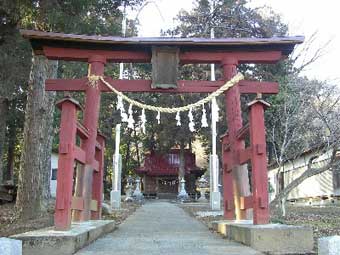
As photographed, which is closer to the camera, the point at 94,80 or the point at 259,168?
the point at 259,168

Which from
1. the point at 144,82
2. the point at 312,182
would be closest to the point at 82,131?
the point at 144,82

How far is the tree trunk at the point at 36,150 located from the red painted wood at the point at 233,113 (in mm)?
5070

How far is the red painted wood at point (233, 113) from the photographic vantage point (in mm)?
8008

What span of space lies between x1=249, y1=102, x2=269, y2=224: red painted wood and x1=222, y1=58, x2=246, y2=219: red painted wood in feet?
4.56

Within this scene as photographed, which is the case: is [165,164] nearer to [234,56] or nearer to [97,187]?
[97,187]

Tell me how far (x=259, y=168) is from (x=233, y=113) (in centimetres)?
220

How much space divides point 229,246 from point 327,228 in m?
3.37

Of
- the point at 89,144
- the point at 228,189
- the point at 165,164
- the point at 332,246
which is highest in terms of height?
the point at 165,164

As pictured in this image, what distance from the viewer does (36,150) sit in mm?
10695

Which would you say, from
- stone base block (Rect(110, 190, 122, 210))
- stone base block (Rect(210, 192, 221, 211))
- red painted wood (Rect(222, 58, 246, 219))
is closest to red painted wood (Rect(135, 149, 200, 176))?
stone base block (Rect(110, 190, 122, 210))

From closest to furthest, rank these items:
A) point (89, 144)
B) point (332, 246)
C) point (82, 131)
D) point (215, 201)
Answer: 1. point (332, 246)
2. point (82, 131)
3. point (89, 144)
4. point (215, 201)

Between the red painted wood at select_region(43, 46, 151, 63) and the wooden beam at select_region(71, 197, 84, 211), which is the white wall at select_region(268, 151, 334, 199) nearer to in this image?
the red painted wood at select_region(43, 46, 151, 63)

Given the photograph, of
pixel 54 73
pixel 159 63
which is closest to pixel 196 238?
pixel 159 63

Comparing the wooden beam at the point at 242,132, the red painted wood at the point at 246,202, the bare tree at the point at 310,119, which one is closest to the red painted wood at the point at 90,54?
the wooden beam at the point at 242,132
